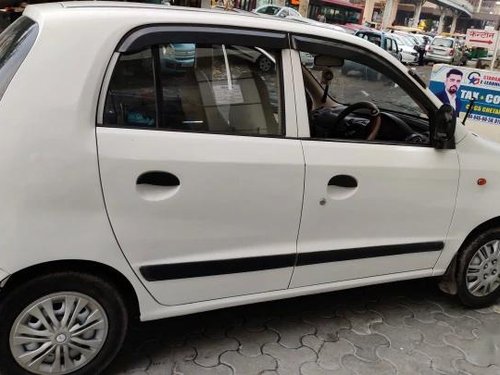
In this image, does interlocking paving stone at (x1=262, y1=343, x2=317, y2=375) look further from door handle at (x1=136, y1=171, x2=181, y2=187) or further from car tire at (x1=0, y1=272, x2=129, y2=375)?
door handle at (x1=136, y1=171, x2=181, y2=187)

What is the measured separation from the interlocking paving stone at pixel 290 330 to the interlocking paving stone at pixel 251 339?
1.7 inches

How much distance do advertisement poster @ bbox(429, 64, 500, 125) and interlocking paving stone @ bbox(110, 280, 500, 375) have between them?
4025 millimetres

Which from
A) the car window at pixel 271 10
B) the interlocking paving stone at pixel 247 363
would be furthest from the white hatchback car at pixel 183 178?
the car window at pixel 271 10

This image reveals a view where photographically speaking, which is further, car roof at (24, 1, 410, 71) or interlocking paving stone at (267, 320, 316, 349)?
interlocking paving stone at (267, 320, 316, 349)

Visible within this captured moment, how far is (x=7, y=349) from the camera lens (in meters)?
2.23

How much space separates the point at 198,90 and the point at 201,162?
383mm

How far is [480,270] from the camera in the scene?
11.1ft

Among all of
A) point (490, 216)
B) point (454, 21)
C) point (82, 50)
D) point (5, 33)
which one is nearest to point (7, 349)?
point (82, 50)

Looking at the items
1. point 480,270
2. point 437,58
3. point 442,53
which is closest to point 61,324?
point 480,270

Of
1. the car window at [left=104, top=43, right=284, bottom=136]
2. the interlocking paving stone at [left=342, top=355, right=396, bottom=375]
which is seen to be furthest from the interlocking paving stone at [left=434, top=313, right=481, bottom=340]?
the car window at [left=104, top=43, right=284, bottom=136]

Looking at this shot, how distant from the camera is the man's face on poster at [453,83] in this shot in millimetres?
7070

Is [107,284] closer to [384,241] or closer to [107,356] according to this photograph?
[107,356]

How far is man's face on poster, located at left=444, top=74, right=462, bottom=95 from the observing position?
7.07m

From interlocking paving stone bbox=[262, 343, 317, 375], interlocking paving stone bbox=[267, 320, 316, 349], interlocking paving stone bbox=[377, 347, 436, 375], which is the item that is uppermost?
interlocking paving stone bbox=[377, 347, 436, 375]
